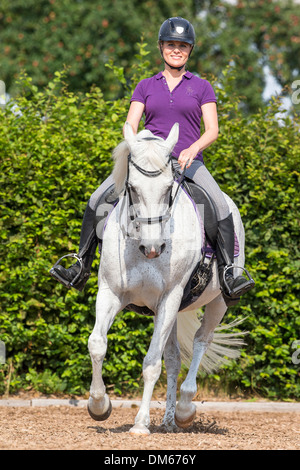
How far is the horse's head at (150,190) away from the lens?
4516mm

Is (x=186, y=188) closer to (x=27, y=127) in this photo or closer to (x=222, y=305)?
(x=222, y=305)

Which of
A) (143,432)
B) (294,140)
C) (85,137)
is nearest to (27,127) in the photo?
(85,137)

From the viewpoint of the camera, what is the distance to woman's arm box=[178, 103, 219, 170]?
5.21 meters

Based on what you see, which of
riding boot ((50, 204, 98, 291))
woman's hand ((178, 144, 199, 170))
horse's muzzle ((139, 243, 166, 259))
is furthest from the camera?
riding boot ((50, 204, 98, 291))

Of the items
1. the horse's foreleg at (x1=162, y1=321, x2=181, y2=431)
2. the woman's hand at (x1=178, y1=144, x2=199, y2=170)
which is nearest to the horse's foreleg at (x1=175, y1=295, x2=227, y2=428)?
the horse's foreleg at (x1=162, y1=321, x2=181, y2=431)

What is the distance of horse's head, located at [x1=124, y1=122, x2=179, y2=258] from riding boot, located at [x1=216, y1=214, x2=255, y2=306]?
48.7 inches

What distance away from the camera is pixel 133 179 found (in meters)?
4.64

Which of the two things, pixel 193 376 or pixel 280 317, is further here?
pixel 280 317

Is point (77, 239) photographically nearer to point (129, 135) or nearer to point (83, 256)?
Answer: point (83, 256)

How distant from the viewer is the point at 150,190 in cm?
457

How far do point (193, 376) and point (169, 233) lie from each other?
168 centimetres

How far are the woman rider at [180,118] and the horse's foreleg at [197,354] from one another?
823mm

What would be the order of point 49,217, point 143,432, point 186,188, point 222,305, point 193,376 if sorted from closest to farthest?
1. point 143,432
2. point 186,188
3. point 193,376
4. point 222,305
5. point 49,217

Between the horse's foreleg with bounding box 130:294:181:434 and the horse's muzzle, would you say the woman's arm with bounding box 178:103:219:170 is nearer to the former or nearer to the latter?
the horse's muzzle
